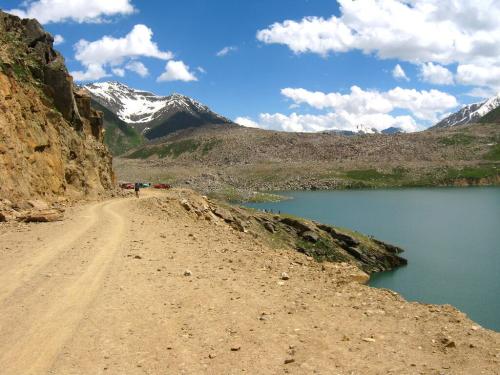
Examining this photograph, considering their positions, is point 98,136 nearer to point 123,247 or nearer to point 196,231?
point 196,231

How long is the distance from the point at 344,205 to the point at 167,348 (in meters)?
128

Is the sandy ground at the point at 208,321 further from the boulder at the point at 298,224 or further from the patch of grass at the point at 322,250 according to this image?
the boulder at the point at 298,224

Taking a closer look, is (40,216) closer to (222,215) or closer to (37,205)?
(37,205)

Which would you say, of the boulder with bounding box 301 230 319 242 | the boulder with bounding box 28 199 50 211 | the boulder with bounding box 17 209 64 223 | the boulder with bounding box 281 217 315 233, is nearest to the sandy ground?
the boulder with bounding box 17 209 64 223

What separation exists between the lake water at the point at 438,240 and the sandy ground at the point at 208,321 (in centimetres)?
2812

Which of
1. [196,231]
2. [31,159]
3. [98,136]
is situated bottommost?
[196,231]

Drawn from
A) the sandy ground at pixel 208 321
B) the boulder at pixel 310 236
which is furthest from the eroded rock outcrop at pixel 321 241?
the sandy ground at pixel 208 321

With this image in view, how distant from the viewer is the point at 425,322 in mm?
14000

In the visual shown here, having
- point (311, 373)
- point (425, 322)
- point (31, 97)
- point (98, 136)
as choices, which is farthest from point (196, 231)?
point (98, 136)

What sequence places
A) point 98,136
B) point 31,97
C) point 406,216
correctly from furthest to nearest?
point 406,216 → point 98,136 → point 31,97

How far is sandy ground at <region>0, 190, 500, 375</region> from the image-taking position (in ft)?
35.4

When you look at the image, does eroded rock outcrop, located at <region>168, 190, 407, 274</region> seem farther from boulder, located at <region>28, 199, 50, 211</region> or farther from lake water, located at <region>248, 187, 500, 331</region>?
boulder, located at <region>28, 199, 50, 211</region>

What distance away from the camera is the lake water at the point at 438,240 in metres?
47.9

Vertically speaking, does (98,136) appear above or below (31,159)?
above
